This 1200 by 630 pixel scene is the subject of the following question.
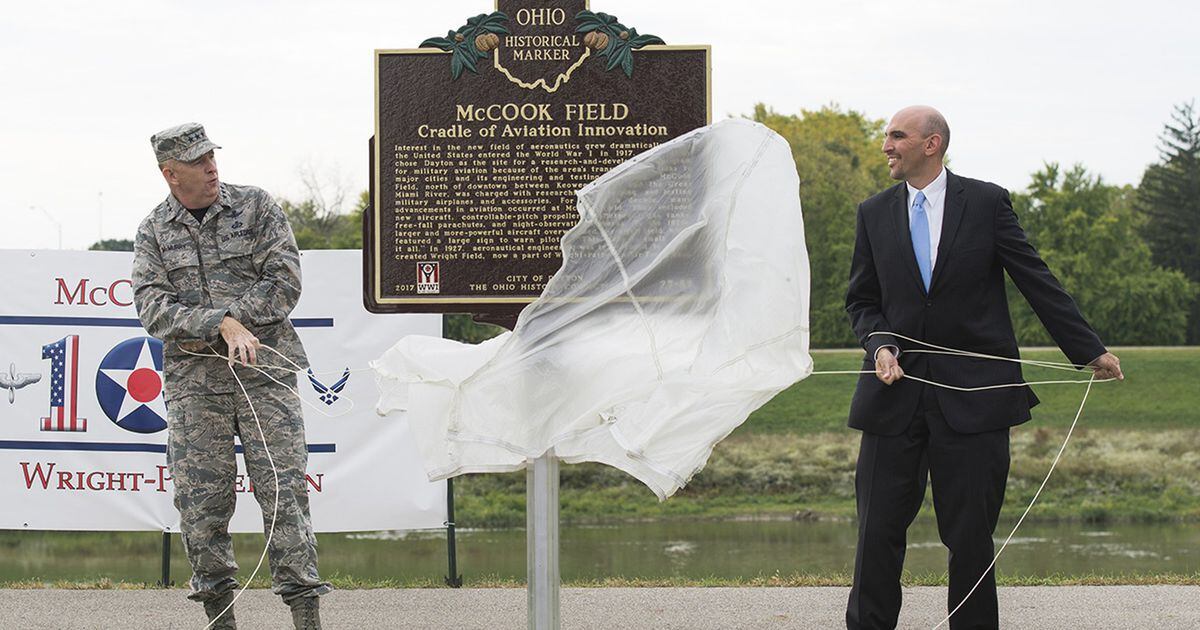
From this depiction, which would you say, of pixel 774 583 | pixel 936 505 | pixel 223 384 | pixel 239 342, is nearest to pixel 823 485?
pixel 774 583

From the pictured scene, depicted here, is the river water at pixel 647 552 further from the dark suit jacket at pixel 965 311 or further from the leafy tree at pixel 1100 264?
the leafy tree at pixel 1100 264

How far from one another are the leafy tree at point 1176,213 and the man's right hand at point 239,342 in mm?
39104

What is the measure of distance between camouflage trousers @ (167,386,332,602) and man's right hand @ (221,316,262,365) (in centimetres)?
27

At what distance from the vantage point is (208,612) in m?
6.21

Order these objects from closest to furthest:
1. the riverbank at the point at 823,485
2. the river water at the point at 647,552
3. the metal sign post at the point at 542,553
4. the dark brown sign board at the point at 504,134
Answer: the metal sign post at the point at 542,553, the dark brown sign board at the point at 504,134, the river water at the point at 647,552, the riverbank at the point at 823,485

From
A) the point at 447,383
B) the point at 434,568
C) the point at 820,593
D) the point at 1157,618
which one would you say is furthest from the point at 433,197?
the point at 434,568

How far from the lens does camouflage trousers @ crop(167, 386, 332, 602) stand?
6.00 m

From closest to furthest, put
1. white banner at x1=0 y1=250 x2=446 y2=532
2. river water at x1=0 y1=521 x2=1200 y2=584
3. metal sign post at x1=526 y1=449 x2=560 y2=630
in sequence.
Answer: metal sign post at x1=526 y1=449 x2=560 y2=630 < white banner at x1=0 y1=250 x2=446 y2=532 < river water at x1=0 y1=521 x2=1200 y2=584

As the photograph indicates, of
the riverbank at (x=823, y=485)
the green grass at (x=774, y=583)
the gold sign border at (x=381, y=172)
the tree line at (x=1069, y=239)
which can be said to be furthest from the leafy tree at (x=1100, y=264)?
the gold sign border at (x=381, y=172)

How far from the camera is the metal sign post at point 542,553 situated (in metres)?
6.13

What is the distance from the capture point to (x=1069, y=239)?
122 feet

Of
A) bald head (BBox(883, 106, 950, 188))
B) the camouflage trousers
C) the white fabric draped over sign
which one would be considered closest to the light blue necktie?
bald head (BBox(883, 106, 950, 188))

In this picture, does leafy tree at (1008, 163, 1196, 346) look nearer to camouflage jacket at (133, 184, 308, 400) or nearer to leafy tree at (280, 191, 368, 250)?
leafy tree at (280, 191, 368, 250)

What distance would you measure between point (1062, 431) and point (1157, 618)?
15717 mm
